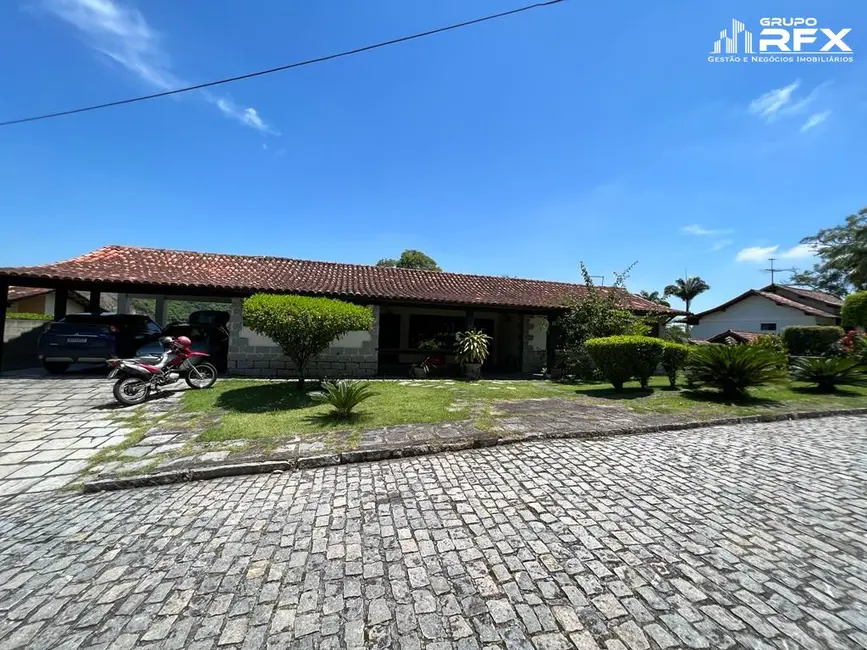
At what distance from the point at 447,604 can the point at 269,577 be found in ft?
3.86

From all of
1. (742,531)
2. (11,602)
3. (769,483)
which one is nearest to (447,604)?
(742,531)

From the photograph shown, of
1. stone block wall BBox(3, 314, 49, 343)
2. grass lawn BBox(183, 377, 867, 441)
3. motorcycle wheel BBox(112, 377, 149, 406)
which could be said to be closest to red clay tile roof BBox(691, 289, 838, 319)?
grass lawn BBox(183, 377, 867, 441)

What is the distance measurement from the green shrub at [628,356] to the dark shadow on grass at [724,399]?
1035 millimetres

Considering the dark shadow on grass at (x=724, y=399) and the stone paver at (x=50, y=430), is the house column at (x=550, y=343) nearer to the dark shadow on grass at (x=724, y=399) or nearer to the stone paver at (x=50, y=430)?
the dark shadow on grass at (x=724, y=399)

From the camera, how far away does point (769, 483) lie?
12.5 ft

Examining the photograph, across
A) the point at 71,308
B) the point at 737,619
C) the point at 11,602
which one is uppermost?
the point at 71,308

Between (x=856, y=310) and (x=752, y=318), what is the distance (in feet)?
45.0

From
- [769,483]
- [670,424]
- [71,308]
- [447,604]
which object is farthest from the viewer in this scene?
[71,308]

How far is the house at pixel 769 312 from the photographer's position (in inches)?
915

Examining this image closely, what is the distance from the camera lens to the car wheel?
9641 millimetres

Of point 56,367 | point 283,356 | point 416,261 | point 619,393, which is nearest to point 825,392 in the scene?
point 619,393

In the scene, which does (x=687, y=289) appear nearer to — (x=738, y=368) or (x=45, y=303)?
(x=738, y=368)

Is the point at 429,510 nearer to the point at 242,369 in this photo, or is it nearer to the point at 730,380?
the point at 730,380

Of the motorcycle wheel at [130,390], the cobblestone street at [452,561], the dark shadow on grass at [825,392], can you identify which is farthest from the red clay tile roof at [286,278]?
the cobblestone street at [452,561]
